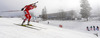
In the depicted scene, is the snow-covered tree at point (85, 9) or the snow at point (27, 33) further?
the snow-covered tree at point (85, 9)

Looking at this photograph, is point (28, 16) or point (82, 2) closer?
point (28, 16)

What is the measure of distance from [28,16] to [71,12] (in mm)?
67846

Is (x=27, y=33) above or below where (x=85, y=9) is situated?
below

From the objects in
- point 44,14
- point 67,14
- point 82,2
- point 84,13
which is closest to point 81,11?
point 84,13

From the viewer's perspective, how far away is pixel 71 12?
7500 cm

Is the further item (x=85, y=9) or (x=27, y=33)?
(x=85, y=9)

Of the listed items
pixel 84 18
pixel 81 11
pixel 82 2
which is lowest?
pixel 84 18

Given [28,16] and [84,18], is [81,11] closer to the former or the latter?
[84,18]

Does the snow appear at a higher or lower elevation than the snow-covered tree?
lower

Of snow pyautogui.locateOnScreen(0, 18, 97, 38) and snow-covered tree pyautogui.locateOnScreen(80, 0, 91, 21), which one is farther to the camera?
snow-covered tree pyautogui.locateOnScreen(80, 0, 91, 21)

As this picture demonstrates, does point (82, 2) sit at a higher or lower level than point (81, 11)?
higher

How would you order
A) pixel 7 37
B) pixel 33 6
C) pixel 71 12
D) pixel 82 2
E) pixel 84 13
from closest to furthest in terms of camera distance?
pixel 7 37
pixel 33 6
pixel 84 13
pixel 82 2
pixel 71 12

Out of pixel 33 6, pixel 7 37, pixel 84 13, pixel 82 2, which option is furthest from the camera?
pixel 82 2

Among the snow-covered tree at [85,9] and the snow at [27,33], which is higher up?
the snow-covered tree at [85,9]
